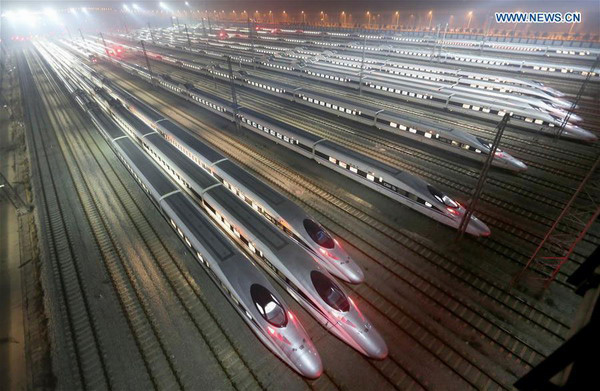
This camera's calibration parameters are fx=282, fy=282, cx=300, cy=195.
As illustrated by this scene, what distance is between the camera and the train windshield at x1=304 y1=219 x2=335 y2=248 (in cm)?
1811

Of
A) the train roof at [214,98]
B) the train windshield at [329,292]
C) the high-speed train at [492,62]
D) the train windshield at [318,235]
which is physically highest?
the high-speed train at [492,62]

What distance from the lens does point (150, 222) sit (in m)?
24.5

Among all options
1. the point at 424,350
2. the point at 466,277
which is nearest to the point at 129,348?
the point at 424,350

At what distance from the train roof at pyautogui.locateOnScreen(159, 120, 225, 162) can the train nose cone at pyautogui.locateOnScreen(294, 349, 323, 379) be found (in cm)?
1820

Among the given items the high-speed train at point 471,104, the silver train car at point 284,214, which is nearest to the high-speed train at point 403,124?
the high-speed train at point 471,104

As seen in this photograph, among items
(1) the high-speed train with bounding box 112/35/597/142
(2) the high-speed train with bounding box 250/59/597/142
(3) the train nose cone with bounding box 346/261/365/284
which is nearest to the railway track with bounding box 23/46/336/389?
(3) the train nose cone with bounding box 346/261/365/284

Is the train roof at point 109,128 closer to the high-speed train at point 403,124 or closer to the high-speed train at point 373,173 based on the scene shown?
A: the high-speed train at point 373,173

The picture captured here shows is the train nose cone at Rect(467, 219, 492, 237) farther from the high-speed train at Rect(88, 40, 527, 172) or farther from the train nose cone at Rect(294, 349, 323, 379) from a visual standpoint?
the train nose cone at Rect(294, 349, 323, 379)

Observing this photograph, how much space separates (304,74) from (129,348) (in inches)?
2441

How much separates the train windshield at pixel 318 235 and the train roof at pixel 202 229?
4.85 m

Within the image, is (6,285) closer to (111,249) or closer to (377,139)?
(111,249)

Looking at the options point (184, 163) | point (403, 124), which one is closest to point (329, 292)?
point (184, 163)

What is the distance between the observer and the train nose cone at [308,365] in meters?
13.6

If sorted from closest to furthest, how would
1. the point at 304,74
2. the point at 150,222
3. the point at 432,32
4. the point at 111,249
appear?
the point at 111,249, the point at 150,222, the point at 304,74, the point at 432,32
